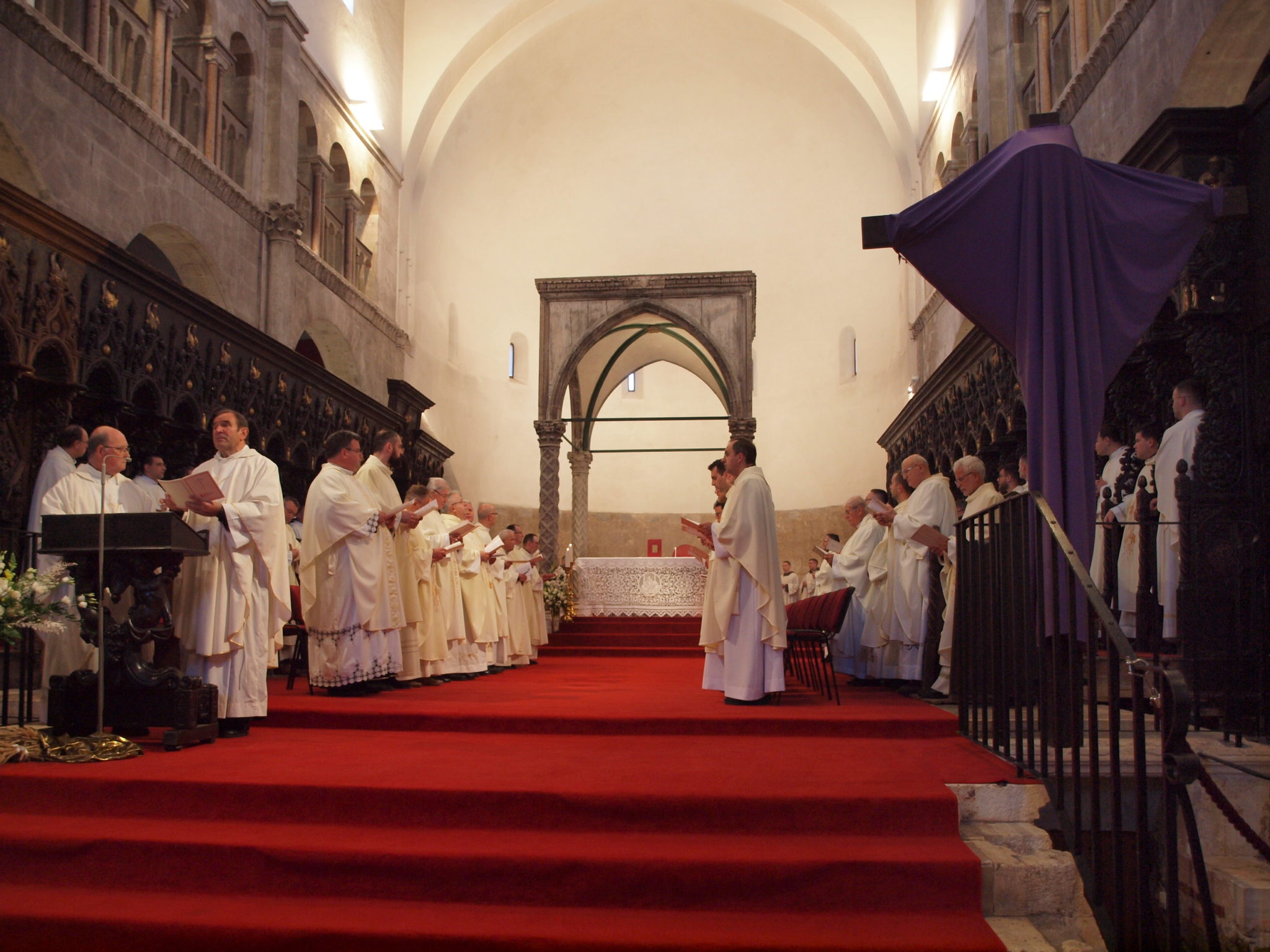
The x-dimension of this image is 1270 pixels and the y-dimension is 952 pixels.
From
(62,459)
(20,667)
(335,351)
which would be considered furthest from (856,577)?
(335,351)

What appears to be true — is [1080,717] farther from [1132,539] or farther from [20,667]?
[20,667]

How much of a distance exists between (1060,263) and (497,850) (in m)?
3.25

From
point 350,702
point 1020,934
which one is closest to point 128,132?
point 350,702

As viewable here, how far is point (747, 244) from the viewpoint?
21234mm

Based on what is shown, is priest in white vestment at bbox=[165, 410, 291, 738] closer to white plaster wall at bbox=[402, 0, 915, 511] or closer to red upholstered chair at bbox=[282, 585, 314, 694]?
red upholstered chair at bbox=[282, 585, 314, 694]

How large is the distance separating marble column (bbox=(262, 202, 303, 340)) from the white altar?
487cm

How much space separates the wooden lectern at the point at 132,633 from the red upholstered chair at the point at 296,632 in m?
1.74

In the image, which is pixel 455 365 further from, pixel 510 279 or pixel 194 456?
pixel 194 456

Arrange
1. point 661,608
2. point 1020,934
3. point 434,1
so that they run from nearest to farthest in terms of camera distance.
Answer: point 1020,934, point 661,608, point 434,1

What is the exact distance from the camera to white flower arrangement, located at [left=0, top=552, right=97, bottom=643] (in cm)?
479

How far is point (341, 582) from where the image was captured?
699 centimetres

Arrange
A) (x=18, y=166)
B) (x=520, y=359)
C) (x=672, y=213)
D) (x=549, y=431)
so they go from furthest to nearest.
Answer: (x=520, y=359) < (x=672, y=213) < (x=549, y=431) < (x=18, y=166)

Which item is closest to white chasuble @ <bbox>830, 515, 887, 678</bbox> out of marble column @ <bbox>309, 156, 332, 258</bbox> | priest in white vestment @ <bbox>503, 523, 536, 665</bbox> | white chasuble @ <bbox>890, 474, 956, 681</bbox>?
white chasuble @ <bbox>890, 474, 956, 681</bbox>

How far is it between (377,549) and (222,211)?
6862mm
